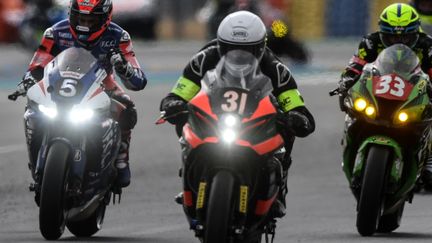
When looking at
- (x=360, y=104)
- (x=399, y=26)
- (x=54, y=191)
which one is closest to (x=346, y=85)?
(x=360, y=104)

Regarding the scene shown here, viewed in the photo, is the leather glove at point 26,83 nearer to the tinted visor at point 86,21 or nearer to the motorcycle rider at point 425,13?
the tinted visor at point 86,21

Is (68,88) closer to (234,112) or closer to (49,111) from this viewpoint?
(49,111)

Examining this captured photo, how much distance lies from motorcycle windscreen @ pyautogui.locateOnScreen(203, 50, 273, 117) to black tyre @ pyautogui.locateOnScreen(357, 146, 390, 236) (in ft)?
5.42

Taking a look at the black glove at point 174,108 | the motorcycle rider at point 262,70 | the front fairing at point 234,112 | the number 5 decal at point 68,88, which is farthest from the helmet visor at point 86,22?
the front fairing at point 234,112

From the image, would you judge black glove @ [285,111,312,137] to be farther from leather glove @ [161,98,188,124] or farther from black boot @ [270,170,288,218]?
leather glove @ [161,98,188,124]

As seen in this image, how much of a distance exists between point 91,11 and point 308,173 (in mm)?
6179

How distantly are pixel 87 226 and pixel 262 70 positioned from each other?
1.85 m

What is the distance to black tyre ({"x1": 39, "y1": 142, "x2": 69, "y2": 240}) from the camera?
410 inches

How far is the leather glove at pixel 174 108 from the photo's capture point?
992cm

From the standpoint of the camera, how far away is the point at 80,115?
10914 millimetres

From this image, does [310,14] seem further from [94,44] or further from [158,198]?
[94,44]

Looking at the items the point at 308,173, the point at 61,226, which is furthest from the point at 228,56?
the point at 308,173

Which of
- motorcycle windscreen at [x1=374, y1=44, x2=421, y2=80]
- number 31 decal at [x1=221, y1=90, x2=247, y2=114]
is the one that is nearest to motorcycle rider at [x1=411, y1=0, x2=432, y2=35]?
motorcycle windscreen at [x1=374, y1=44, x2=421, y2=80]

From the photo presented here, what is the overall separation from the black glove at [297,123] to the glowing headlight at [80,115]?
1481 mm
